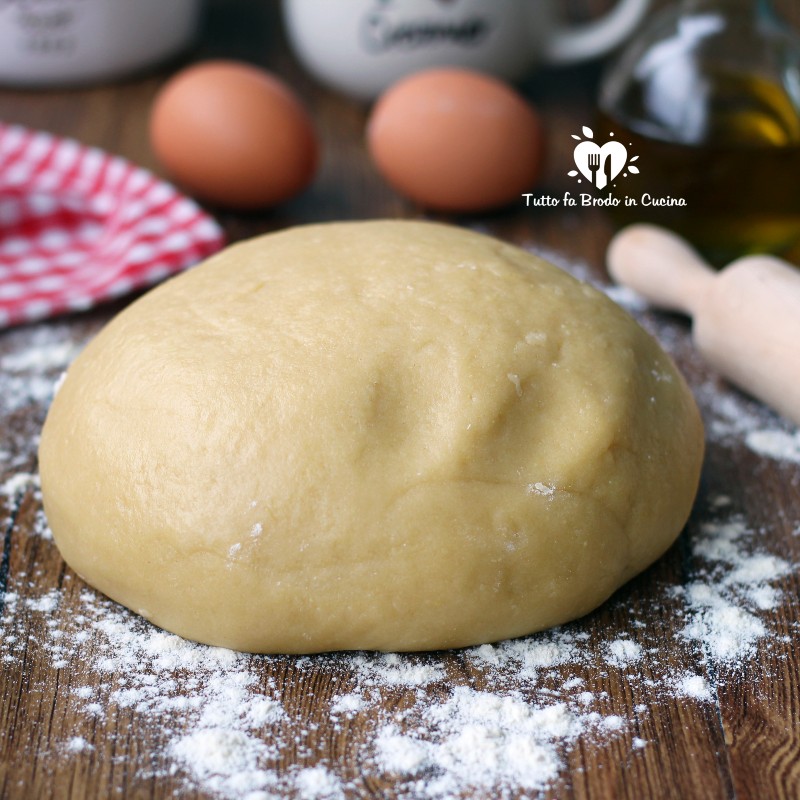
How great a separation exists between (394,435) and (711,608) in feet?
1.36

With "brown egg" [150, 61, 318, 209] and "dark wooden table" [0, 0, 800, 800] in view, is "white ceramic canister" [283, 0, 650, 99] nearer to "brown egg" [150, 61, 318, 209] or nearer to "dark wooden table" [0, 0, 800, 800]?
"brown egg" [150, 61, 318, 209]

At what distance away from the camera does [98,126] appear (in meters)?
2.36

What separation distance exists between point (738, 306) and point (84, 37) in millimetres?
1585

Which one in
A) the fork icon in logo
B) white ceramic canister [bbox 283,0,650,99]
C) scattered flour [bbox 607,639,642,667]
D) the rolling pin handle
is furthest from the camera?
white ceramic canister [bbox 283,0,650,99]

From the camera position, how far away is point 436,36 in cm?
219

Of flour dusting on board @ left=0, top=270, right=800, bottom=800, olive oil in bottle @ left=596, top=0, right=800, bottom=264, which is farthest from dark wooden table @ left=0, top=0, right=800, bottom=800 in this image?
olive oil in bottle @ left=596, top=0, right=800, bottom=264

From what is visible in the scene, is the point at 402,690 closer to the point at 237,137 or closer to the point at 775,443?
the point at 775,443

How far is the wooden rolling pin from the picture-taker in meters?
1.42

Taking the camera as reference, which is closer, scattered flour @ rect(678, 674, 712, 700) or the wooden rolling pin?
scattered flour @ rect(678, 674, 712, 700)

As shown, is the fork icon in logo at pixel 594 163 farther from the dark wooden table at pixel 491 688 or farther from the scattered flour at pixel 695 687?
the scattered flour at pixel 695 687

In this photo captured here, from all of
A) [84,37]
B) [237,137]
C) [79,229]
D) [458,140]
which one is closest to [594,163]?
[458,140]

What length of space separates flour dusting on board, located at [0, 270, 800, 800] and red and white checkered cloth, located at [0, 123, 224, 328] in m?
0.61

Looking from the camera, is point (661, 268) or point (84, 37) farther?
point (84, 37)

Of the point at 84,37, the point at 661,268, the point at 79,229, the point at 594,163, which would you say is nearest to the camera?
the point at 661,268
